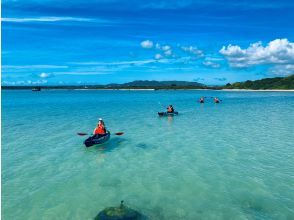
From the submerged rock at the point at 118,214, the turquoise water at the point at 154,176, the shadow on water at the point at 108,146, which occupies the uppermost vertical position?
the submerged rock at the point at 118,214

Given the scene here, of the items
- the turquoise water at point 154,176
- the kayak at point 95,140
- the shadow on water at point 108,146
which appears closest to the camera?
the turquoise water at point 154,176

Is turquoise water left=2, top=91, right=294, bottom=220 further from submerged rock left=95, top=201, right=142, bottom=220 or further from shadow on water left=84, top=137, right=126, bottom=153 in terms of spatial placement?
submerged rock left=95, top=201, right=142, bottom=220

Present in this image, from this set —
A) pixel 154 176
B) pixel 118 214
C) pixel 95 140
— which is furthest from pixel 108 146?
pixel 118 214

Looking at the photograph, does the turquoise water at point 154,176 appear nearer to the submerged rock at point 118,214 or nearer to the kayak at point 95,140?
the kayak at point 95,140

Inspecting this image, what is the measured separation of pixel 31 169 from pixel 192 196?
1107 centimetres

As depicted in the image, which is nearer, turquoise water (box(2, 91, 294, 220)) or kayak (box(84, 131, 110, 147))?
turquoise water (box(2, 91, 294, 220))

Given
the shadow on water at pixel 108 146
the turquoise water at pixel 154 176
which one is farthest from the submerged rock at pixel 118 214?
the shadow on water at pixel 108 146

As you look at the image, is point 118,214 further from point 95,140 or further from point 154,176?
point 95,140

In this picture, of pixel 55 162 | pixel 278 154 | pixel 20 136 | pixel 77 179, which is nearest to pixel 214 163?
pixel 278 154

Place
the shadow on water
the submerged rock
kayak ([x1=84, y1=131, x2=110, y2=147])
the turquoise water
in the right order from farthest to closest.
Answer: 1. the shadow on water
2. kayak ([x1=84, y1=131, x2=110, y2=147])
3. the turquoise water
4. the submerged rock

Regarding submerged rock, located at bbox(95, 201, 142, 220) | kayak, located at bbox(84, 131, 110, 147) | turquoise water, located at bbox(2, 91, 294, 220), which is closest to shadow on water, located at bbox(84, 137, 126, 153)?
turquoise water, located at bbox(2, 91, 294, 220)

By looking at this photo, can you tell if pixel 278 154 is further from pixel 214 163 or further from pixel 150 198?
pixel 150 198

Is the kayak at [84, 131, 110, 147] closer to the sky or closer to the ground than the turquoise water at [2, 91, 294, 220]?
closer to the sky

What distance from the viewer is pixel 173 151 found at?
25.1m
